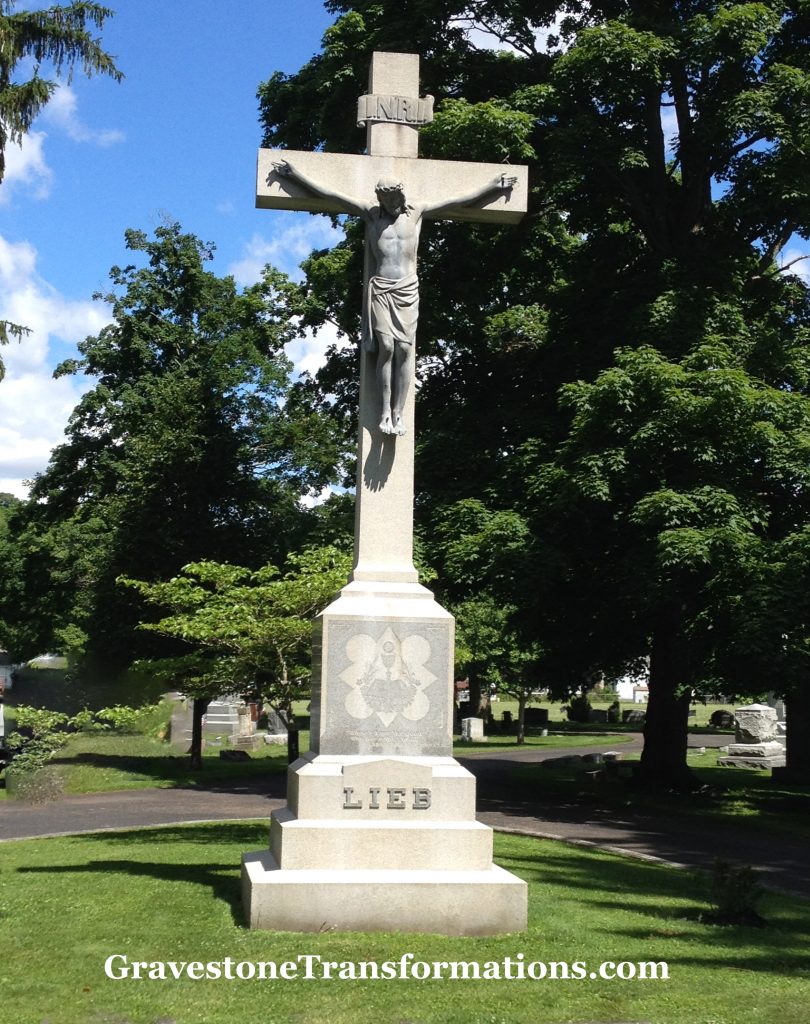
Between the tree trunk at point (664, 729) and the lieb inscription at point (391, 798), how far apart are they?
15.5m

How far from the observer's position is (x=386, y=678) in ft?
26.9

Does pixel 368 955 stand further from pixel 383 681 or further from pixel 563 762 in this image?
pixel 563 762

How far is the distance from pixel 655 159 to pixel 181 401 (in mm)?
14291

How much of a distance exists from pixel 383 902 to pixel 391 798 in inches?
28.8

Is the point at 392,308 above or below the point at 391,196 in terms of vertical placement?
below

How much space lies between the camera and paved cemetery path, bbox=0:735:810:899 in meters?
15.0

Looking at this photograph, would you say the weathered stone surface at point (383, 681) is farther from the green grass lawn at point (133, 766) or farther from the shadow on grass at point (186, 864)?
the green grass lawn at point (133, 766)

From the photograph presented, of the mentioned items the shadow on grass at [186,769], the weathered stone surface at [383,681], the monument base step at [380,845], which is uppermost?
the weathered stone surface at [383,681]

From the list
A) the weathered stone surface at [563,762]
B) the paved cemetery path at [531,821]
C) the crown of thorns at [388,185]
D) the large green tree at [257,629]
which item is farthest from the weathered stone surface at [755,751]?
the crown of thorns at [388,185]

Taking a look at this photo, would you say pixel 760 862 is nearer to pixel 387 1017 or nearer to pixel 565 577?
pixel 565 577

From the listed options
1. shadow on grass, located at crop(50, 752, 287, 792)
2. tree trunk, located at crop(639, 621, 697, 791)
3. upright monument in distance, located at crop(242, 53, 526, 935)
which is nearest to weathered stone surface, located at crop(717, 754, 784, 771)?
tree trunk, located at crop(639, 621, 697, 791)

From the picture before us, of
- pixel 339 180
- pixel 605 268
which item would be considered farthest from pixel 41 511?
pixel 339 180

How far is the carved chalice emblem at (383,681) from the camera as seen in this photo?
8.16 metres

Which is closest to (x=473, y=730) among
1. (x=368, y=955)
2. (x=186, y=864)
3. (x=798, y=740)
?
(x=798, y=740)
